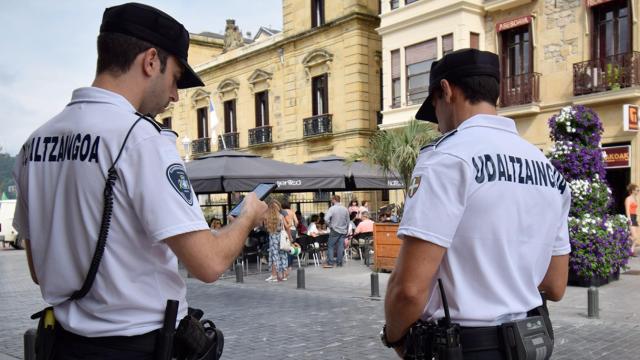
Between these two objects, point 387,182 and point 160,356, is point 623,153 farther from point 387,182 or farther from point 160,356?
point 160,356

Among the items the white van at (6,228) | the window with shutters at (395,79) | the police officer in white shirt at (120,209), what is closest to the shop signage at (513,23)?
the window with shutters at (395,79)

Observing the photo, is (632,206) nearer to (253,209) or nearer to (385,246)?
(385,246)

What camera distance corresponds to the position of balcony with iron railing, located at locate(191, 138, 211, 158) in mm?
34719

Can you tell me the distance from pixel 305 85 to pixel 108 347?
25.6m

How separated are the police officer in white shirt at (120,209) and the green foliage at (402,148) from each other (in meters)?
11.7

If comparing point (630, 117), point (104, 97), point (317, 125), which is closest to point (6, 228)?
point (317, 125)

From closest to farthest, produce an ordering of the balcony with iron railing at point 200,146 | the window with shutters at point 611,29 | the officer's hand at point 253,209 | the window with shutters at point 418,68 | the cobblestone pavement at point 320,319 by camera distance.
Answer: the officer's hand at point 253,209
the cobblestone pavement at point 320,319
the window with shutters at point 611,29
the window with shutters at point 418,68
the balcony with iron railing at point 200,146

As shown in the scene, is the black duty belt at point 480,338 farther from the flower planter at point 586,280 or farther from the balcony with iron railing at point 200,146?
the balcony with iron railing at point 200,146

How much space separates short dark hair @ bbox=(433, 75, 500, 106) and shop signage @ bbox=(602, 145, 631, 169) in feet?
51.2

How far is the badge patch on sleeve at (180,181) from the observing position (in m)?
1.85

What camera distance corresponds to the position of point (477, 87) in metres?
2.20

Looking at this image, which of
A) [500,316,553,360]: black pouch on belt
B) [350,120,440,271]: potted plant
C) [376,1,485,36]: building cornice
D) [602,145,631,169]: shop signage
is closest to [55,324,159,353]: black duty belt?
[500,316,553,360]: black pouch on belt

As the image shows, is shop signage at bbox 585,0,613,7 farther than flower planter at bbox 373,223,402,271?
Yes

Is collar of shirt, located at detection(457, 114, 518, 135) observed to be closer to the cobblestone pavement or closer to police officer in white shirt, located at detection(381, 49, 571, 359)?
police officer in white shirt, located at detection(381, 49, 571, 359)
